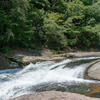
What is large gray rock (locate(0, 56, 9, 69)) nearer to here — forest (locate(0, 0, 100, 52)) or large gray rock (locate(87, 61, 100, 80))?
forest (locate(0, 0, 100, 52))

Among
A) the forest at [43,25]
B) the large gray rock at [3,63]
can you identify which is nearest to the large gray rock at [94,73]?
the large gray rock at [3,63]

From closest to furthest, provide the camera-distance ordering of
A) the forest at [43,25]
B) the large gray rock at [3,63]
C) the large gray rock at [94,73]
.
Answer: the large gray rock at [94,73] < the large gray rock at [3,63] < the forest at [43,25]

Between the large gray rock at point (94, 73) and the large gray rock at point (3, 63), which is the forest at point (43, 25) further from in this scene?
the large gray rock at point (94, 73)

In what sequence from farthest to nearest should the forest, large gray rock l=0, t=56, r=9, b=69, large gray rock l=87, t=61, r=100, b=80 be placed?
the forest → large gray rock l=0, t=56, r=9, b=69 → large gray rock l=87, t=61, r=100, b=80

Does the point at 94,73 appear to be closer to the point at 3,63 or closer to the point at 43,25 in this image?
the point at 3,63

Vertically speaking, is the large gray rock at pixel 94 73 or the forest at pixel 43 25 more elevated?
the forest at pixel 43 25

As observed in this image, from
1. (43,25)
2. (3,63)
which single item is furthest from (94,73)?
(43,25)

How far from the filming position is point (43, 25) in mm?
15281

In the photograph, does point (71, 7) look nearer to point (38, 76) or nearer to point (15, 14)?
point (15, 14)

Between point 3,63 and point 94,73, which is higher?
point 3,63

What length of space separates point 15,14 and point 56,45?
6.88 metres

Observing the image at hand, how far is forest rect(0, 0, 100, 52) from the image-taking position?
34.8 feet

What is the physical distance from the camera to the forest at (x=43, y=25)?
1061 centimetres

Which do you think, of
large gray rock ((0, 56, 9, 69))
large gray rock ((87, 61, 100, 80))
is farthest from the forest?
large gray rock ((87, 61, 100, 80))
